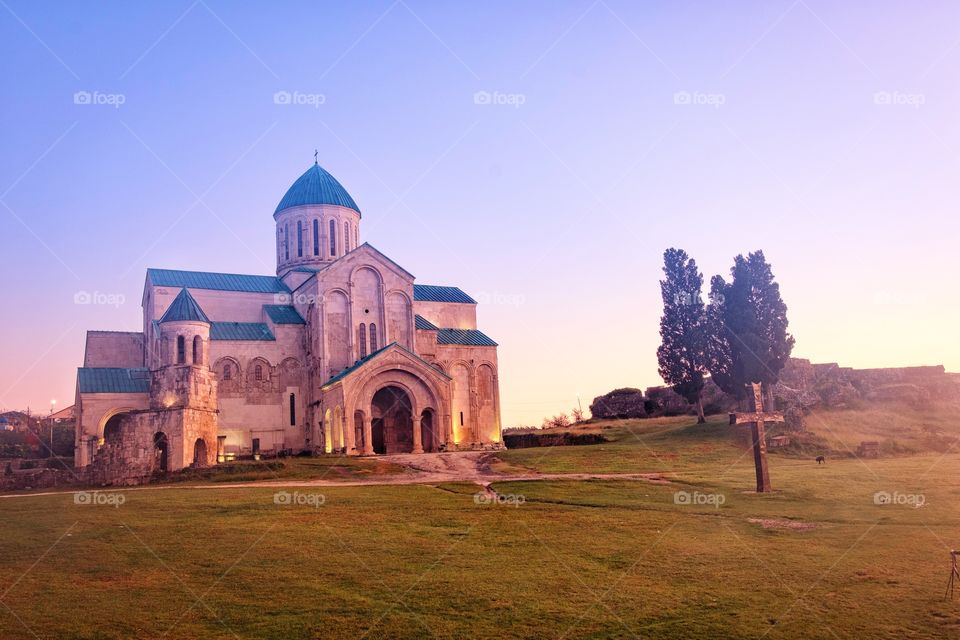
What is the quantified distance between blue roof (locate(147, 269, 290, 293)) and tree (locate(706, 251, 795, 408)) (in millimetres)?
24762

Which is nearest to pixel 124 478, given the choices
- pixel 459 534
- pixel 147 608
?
pixel 459 534

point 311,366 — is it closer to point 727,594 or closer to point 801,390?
point 801,390

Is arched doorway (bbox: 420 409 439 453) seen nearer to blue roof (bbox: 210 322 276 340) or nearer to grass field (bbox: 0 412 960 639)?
blue roof (bbox: 210 322 276 340)

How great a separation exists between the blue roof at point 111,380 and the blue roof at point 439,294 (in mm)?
16935

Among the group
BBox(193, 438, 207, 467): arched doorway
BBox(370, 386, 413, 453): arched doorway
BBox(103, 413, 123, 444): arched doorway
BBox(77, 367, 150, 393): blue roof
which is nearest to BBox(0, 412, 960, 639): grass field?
BBox(103, 413, 123, 444): arched doorway

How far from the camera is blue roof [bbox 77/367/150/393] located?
3741cm

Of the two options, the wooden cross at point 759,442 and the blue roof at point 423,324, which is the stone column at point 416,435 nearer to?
the blue roof at point 423,324

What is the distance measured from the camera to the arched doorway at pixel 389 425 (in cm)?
4238

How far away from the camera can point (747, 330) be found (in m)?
41.5

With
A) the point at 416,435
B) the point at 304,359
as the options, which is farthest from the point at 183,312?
the point at 416,435

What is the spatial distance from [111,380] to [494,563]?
30.4 meters

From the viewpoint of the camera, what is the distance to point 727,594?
38.8 feet

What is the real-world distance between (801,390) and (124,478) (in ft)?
109

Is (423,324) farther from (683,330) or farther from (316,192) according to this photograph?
(683,330)
